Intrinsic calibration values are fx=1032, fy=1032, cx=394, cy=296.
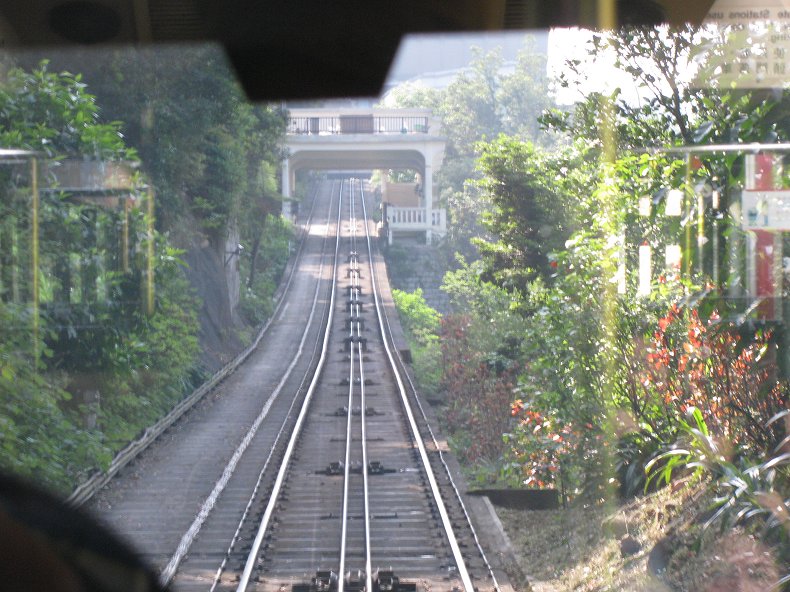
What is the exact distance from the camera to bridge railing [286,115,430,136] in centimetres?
4369

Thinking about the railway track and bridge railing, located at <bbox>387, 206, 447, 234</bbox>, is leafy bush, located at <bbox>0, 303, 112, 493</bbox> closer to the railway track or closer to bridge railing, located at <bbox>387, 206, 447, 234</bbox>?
the railway track

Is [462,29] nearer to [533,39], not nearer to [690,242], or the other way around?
[690,242]

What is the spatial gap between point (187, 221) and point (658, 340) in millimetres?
16176

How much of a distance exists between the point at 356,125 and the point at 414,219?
15.8 feet

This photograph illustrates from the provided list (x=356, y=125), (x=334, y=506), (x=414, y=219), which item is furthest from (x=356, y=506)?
(x=414, y=219)

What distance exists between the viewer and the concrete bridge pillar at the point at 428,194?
4323 centimetres

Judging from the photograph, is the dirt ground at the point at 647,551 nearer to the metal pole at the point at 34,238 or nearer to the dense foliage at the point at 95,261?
the dense foliage at the point at 95,261

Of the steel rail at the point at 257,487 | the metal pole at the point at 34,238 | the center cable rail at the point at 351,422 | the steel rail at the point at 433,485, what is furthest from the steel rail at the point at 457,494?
the metal pole at the point at 34,238

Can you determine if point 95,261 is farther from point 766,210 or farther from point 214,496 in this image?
point 766,210

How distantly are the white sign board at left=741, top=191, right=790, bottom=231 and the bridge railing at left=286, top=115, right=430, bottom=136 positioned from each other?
3718cm

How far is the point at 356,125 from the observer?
144 feet

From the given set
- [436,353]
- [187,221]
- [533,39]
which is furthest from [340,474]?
[533,39]

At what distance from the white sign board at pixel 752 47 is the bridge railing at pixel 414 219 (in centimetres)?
3693

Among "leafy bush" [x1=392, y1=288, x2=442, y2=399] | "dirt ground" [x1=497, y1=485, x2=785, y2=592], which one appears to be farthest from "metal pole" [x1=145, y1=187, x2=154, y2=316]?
"leafy bush" [x1=392, y1=288, x2=442, y2=399]
